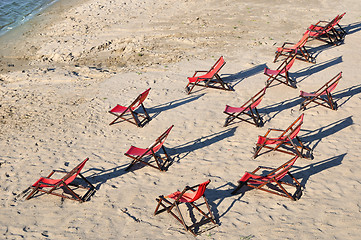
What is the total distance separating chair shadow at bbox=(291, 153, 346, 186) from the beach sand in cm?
3

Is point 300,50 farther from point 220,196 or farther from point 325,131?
point 220,196

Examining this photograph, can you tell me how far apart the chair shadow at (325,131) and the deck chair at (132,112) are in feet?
13.3

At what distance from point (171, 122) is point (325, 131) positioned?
3.81m

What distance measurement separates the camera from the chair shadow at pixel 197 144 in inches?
308

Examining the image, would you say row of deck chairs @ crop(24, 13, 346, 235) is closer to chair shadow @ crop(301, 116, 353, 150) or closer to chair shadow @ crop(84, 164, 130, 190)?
chair shadow @ crop(84, 164, 130, 190)

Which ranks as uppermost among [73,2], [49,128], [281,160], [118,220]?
[73,2]

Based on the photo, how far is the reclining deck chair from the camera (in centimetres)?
1284

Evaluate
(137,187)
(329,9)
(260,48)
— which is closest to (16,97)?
(137,187)

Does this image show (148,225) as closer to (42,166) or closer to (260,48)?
(42,166)

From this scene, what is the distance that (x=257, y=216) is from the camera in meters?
5.94

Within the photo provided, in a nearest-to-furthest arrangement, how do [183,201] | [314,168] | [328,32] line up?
[183,201] → [314,168] → [328,32]

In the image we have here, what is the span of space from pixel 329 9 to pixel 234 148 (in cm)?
1208

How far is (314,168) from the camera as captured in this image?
278 inches

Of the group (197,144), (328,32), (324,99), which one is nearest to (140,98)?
(197,144)
